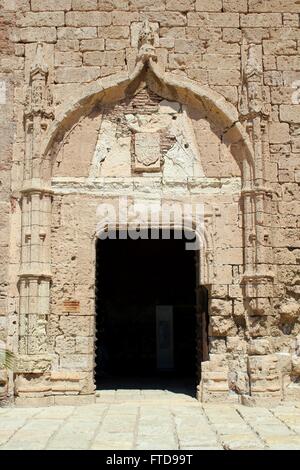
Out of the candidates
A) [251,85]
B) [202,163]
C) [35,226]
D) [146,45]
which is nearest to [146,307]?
[202,163]

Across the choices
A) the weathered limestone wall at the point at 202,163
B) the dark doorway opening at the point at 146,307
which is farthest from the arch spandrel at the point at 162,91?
the dark doorway opening at the point at 146,307

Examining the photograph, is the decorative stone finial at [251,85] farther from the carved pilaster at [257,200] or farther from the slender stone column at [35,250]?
the slender stone column at [35,250]

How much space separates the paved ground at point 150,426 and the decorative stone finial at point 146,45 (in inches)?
179

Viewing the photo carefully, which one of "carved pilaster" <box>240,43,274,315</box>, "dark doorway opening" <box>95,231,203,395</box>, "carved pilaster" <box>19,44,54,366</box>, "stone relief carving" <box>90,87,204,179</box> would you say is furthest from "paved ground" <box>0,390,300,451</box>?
"dark doorway opening" <box>95,231,203,395</box>

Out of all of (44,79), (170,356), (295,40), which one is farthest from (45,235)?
(170,356)

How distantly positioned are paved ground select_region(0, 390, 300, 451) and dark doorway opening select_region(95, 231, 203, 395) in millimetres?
4469

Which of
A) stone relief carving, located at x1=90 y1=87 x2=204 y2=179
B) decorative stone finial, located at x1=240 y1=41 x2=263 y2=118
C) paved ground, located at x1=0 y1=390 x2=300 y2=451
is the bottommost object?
paved ground, located at x1=0 y1=390 x2=300 y2=451

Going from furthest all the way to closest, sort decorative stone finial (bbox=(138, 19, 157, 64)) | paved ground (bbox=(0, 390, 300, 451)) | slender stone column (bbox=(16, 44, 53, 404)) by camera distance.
A: decorative stone finial (bbox=(138, 19, 157, 64)) < slender stone column (bbox=(16, 44, 53, 404)) < paved ground (bbox=(0, 390, 300, 451))

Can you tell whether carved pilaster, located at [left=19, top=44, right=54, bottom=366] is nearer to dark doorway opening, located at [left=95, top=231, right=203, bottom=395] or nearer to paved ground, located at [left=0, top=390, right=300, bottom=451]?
paved ground, located at [left=0, top=390, right=300, bottom=451]

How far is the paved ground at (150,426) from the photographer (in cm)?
481

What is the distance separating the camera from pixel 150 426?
221 inches

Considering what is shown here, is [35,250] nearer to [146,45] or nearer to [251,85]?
[146,45]

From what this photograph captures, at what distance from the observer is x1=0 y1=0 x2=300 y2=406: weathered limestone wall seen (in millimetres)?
7242

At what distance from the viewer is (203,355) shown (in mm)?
7598
